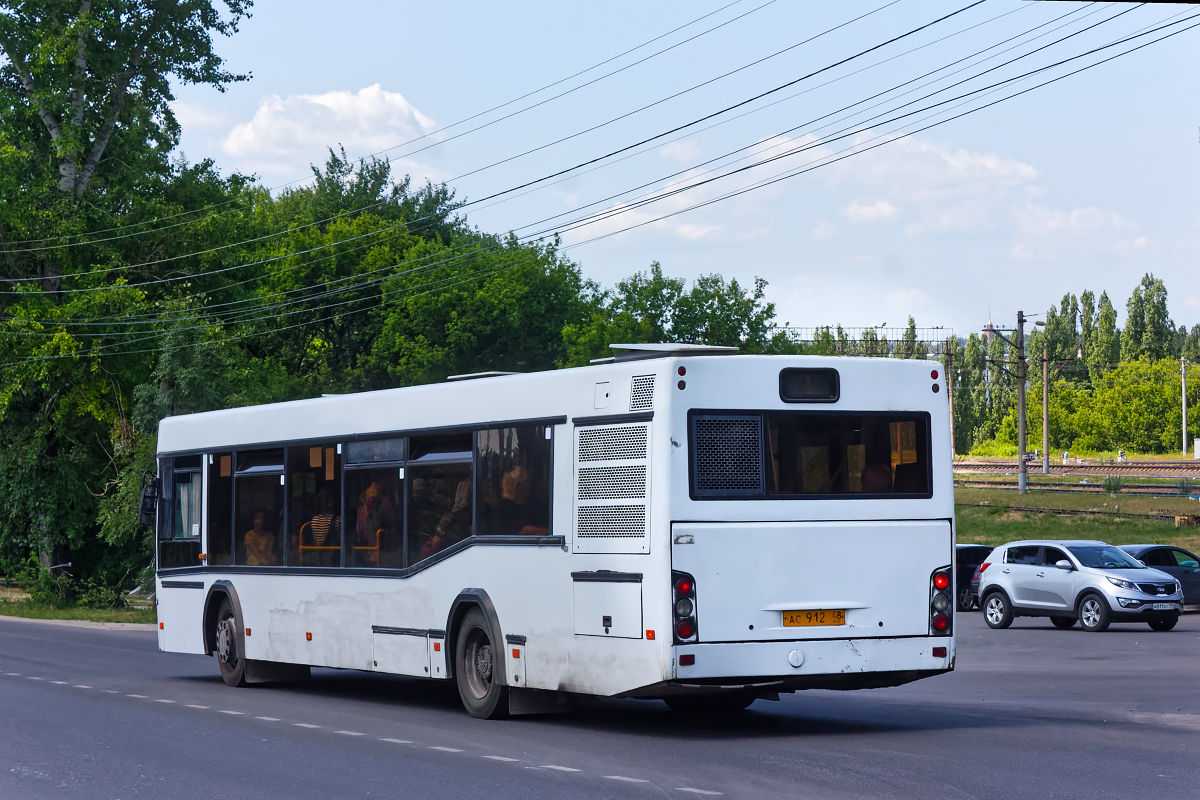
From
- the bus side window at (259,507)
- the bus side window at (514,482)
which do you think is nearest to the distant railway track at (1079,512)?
the bus side window at (259,507)

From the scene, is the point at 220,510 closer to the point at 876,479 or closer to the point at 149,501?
the point at 149,501

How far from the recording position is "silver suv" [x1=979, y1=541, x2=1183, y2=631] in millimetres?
27078

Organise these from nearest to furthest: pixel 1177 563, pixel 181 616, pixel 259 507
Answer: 1. pixel 259 507
2. pixel 181 616
3. pixel 1177 563

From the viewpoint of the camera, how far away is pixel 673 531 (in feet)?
36.6

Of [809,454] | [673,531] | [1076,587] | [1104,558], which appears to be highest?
[809,454]

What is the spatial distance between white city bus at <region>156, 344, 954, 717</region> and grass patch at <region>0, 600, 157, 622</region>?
962 inches

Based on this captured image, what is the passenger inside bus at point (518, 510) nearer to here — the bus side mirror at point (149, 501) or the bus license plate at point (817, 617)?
the bus license plate at point (817, 617)

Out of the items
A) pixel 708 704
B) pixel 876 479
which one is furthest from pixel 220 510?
pixel 876 479

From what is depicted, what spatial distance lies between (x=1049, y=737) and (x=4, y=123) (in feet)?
126

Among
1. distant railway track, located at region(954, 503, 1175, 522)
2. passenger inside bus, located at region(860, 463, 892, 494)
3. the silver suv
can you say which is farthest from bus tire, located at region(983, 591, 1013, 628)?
distant railway track, located at region(954, 503, 1175, 522)

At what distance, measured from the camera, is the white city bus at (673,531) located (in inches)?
443

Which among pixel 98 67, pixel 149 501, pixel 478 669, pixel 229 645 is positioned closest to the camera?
pixel 478 669

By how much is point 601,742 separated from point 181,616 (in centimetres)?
852

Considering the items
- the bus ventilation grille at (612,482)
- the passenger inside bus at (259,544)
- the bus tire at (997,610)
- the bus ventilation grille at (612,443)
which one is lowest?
the bus tire at (997,610)
